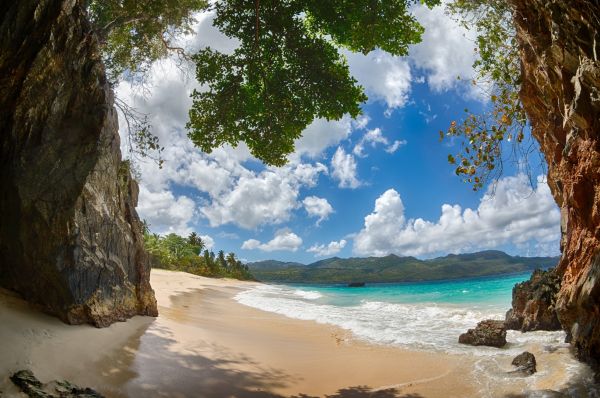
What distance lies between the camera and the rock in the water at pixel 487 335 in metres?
10.7

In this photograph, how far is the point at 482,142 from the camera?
702cm

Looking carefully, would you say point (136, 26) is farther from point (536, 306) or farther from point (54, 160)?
point (536, 306)

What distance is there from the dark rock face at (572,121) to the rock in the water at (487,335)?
9.39 feet

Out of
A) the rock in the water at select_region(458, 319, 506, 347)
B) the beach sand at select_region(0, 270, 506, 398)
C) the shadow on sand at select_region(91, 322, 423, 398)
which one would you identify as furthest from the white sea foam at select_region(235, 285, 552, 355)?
the shadow on sand at select_region(91, 322, 423, 398)

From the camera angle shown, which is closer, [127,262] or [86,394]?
[86,394]

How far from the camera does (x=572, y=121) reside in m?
5.45

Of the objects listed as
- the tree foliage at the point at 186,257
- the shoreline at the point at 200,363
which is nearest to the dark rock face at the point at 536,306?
the shoreline at the point at 200,363

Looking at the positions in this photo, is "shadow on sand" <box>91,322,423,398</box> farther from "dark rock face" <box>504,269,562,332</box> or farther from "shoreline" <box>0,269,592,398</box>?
"dark rock face" <box>504,269,562,332</box>

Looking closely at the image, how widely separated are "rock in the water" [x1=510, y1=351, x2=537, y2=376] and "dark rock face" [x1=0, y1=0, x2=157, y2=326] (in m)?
9.52

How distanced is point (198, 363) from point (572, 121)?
838 cm

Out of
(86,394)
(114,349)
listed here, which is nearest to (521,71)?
(86,394)

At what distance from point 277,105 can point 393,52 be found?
3.59m

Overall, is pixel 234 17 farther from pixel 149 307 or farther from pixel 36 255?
pixel 149 307

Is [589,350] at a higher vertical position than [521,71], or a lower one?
lower
